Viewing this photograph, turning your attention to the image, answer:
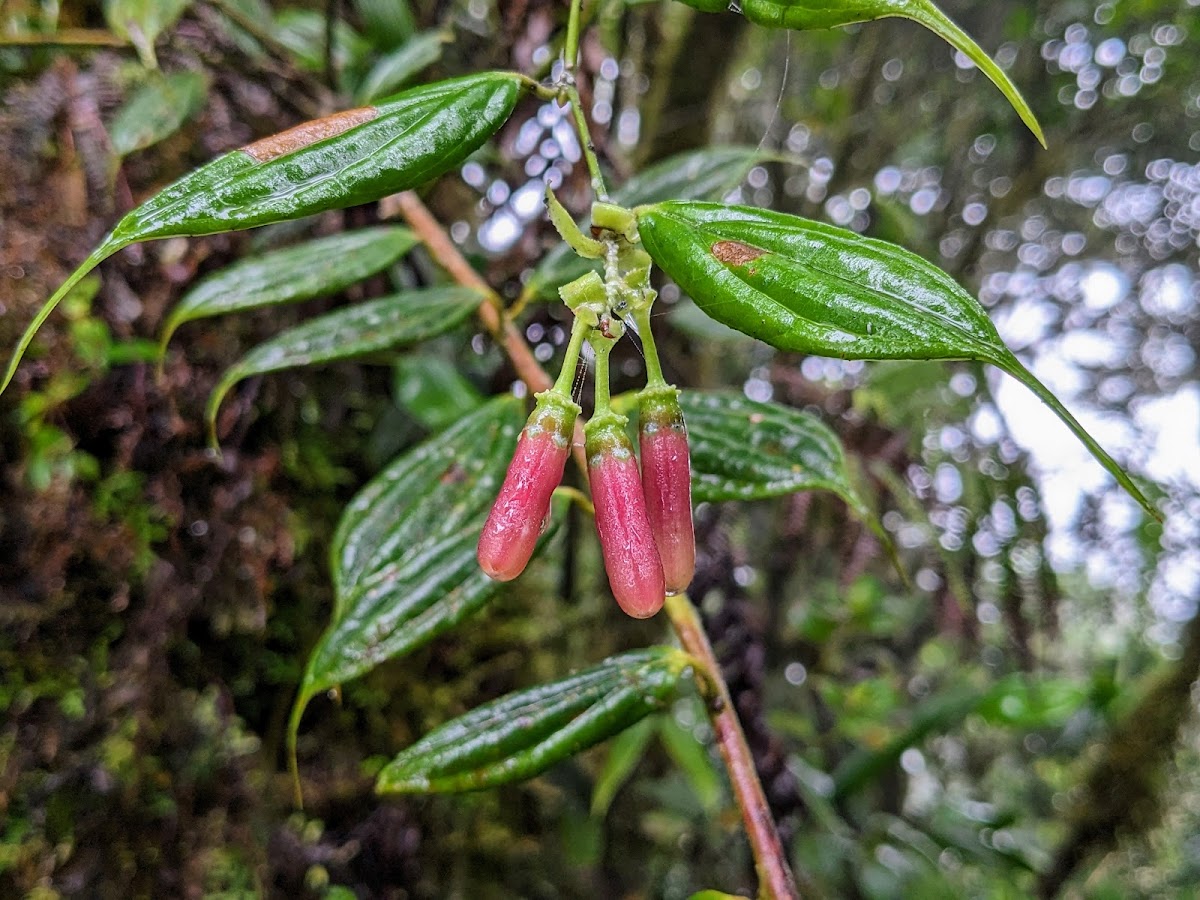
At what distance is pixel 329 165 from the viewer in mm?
362

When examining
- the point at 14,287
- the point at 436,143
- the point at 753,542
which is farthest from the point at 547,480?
the point at 753,542

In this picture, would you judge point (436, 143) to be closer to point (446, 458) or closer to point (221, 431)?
point (446, 458)

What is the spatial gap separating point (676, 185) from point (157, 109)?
641 mm

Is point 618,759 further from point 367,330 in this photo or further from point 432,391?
point 367,330

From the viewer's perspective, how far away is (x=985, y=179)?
7.65ft

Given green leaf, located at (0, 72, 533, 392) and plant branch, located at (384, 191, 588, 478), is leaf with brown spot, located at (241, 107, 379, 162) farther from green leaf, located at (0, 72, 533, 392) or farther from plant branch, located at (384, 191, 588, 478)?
plant branch, located at (384, 191, 588, 478)

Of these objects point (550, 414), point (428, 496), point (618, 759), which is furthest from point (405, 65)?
point (618, 759)

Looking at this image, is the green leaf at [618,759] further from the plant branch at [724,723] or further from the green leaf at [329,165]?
the green leaf at [329,165]

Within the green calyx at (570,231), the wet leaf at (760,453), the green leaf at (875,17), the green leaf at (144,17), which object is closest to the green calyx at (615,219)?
the green calyx at (570,231)

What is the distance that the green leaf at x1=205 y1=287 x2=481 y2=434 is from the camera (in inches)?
26.0

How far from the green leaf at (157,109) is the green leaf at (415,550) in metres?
0.56

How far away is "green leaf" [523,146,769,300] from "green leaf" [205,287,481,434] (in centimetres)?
8

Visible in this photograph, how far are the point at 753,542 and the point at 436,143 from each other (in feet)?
5.86

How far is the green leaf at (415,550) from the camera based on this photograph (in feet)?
1.82
